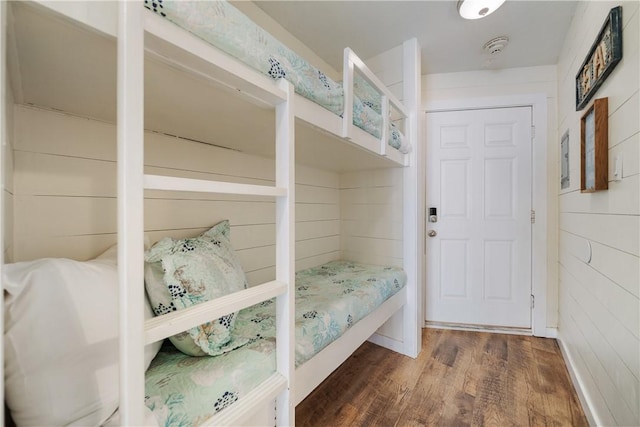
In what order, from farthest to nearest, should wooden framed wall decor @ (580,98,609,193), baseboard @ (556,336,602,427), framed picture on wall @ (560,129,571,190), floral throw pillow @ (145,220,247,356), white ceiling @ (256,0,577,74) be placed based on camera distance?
framed picture on wall @ (560,129,571,190)
white ceiling @ (256,0,577,74)
baseboard @ (556,336,602,427)
wooden framed wall decor @ (580,98,609,193)
floral throw pillow @ (145,220,247,356)

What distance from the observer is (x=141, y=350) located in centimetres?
57

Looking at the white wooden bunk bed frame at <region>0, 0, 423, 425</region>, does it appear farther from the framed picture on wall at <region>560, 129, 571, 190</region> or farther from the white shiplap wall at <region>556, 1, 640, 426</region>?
the framed picture on wall at <region>560, 129, 571, 190</region>

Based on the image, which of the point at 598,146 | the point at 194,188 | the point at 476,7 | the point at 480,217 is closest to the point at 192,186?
the point at 194,188

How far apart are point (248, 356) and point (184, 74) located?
0.86 meters

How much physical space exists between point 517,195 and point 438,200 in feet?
2.13

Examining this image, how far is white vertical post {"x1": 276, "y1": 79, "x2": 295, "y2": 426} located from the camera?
0.89 m

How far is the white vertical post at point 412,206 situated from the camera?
2051 mm

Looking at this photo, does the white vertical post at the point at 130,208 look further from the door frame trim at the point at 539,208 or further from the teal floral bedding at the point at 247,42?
the door frame trim at the point at 539,208

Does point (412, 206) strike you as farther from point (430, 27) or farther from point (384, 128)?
point (430, 27)

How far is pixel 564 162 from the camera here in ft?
6.74

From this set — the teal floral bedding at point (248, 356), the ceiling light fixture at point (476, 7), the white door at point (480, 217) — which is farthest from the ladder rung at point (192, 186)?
the white door at point (480, 217)

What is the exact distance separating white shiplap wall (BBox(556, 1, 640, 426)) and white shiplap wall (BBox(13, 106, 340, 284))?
1.70 metres

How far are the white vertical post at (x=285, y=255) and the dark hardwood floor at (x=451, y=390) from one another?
26.9 inches

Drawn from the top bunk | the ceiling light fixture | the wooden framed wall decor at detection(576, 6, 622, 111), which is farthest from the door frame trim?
the top bunk
